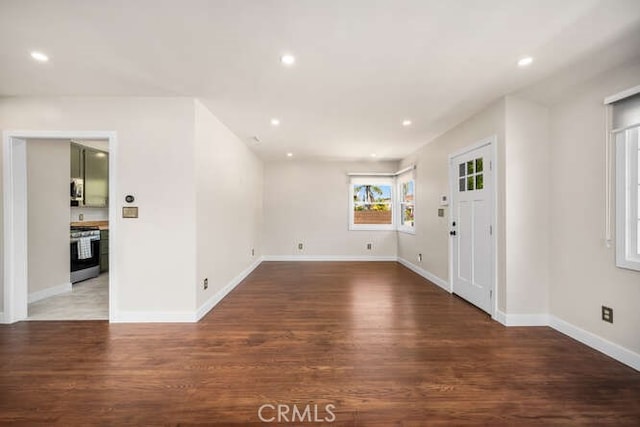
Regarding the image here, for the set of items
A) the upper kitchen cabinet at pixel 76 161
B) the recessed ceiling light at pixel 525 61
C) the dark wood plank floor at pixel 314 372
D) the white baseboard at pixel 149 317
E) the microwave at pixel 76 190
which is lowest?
the dark wood plank floor at pixel 314 372

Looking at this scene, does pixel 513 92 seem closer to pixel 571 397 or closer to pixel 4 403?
pixel 571 397

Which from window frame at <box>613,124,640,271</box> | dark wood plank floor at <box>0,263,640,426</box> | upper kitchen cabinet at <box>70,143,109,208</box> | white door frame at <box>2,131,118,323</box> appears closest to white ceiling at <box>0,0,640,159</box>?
white door frame at <box>2,131,118,323</box>

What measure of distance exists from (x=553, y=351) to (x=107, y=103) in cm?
499

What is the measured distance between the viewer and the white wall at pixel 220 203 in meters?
3.28

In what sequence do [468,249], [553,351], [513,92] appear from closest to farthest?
[553,351]
[513,92]
[468,249]

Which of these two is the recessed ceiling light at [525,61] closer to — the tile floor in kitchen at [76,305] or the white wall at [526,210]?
the white wall at [526,210]

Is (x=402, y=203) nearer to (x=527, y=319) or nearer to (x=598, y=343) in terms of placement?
Result: (x=527, y=319)

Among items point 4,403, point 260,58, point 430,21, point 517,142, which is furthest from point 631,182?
point 4,403

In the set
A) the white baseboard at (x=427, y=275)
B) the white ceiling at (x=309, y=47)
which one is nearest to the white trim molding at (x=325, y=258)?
the white baseboard at (x=427, y=275)

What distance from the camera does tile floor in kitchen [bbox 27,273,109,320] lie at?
328 centimetres

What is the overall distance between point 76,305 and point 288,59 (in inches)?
158

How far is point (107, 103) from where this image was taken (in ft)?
10.1

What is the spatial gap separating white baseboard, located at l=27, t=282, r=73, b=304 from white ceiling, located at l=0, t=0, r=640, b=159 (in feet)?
8.46

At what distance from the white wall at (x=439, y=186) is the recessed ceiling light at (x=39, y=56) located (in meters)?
4.21
